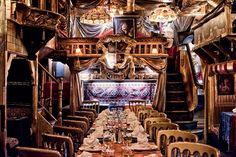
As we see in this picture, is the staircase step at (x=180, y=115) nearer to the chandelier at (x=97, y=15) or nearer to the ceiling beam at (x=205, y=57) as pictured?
the ceiling beam at (x=205, y=57)

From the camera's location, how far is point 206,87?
10102 mm

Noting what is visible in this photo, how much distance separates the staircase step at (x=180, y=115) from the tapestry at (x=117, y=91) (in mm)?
1347

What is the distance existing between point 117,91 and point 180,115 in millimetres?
2650

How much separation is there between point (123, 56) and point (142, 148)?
778 centimetres

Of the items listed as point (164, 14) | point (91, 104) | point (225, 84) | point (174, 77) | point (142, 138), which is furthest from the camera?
point (174, 77)

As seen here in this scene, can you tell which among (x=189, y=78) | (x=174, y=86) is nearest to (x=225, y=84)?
(x=189, y=78)

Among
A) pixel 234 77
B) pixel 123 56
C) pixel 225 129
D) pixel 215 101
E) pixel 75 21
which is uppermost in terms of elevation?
pixel 75 21

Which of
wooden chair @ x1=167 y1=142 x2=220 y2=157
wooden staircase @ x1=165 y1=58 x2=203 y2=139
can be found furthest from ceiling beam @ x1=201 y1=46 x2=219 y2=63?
wooden chair @ x1=167 y1=142 x2=220 y2=157

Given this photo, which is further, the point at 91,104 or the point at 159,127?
the point at 91,104

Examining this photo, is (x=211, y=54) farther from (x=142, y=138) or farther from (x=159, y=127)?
(x=142, y=138)

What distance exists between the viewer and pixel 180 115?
41.6 feet

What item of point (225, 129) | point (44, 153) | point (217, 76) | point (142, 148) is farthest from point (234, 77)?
point (44, 153)

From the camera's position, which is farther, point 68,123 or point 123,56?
point 123,56

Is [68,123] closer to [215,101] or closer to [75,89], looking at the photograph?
[215,101]
